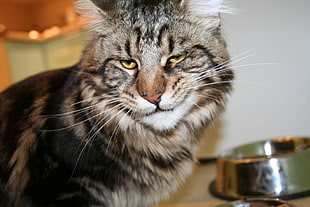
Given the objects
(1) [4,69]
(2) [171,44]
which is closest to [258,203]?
(2) [171,44]

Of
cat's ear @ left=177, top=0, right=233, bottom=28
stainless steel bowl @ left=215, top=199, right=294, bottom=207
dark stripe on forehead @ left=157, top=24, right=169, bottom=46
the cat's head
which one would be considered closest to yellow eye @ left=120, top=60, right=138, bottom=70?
the cat's head

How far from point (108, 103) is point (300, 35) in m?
1.20

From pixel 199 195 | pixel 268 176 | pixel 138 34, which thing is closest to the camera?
pixel 138 34

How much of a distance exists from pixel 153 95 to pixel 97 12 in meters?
0.42

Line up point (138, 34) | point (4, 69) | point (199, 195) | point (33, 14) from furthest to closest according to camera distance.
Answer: point (33, 14) → point (4, 69) → point (199, 195) → point (138, 34)

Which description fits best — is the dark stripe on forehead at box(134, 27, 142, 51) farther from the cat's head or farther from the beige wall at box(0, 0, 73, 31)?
the beige wall at box(0, 0, 73, 31)

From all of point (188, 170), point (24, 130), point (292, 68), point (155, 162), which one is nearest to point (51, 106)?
point (24, 130)

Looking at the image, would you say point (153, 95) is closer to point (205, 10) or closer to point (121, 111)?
point (121, 111)

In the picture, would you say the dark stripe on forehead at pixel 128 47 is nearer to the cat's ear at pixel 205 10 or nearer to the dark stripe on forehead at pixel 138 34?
the dark stripe on forehead at pixel 138 34

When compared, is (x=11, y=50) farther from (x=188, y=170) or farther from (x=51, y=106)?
(x=188, y=170)

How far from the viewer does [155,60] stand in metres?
1.29

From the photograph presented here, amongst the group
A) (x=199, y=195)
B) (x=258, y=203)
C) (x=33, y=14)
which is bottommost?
(x=199, y=195)

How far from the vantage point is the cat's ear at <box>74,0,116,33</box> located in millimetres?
1362

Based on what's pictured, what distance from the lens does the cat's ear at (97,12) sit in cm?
136
